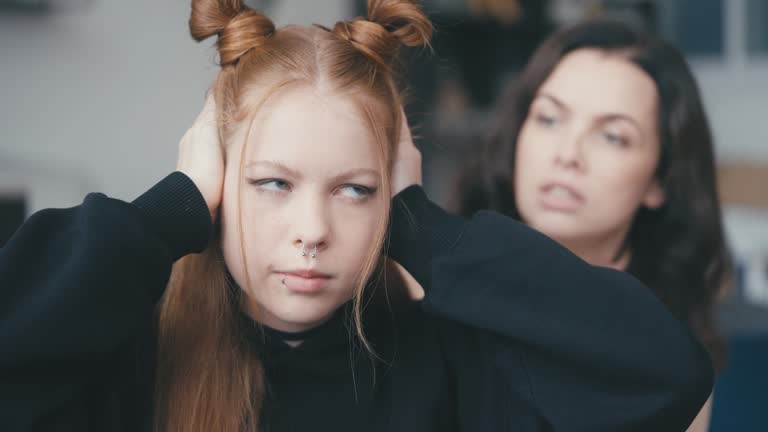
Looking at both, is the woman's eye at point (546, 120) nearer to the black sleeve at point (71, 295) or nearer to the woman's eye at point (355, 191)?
the woman's eye at point (355, 191)

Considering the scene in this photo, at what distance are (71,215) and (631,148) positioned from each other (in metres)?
0.77

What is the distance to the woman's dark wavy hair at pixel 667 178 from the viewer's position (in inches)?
45.3

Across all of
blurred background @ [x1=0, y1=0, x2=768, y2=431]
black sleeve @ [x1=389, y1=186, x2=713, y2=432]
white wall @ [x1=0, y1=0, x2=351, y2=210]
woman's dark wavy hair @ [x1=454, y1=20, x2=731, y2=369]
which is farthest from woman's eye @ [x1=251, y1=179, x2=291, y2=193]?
white wall @ [x1=0, y1=0, x2=351, y2=210]

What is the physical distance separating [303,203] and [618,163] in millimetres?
576

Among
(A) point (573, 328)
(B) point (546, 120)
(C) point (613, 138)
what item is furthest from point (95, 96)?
(A) point (573, 328)

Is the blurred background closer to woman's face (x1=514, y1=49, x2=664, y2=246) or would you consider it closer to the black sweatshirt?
woman's face (x1=514, y1=49, x2=664, y2=246)

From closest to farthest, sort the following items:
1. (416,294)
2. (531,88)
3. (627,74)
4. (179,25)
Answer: (416,294), (627,74), (531,88), (179,25)

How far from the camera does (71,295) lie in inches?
25.4

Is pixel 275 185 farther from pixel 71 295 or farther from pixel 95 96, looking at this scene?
pixel 95 96

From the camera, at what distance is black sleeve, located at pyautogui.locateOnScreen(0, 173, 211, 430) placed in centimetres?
64

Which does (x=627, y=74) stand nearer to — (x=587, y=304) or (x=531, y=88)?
(x=531, y=88)

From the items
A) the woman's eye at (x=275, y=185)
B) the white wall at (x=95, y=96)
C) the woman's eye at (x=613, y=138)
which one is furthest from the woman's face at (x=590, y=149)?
the white wall at (x=95, y=96)

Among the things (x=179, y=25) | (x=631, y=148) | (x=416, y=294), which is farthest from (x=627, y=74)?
(x=179, y=25)

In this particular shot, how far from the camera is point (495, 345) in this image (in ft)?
2.50
